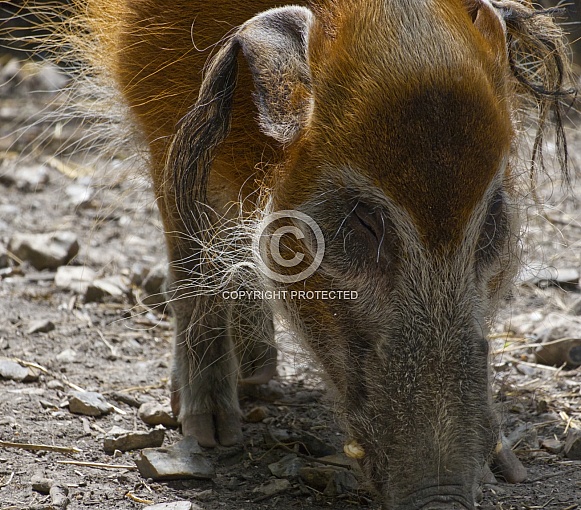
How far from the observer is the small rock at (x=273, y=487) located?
10.6 ft

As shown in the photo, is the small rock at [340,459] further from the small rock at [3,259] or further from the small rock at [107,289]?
the small rock at [3,259]

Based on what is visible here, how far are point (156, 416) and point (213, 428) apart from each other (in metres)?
0.26

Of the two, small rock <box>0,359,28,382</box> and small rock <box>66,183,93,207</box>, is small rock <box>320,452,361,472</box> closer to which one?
small rock <box>0,359,28,382</box>

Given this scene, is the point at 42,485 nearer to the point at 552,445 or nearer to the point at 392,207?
the point at 392,207

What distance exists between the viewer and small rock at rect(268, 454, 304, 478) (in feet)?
11.1

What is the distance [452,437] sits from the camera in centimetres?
260

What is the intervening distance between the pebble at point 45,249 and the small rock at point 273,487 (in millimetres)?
2484

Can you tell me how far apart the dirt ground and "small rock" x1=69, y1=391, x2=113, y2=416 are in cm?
3

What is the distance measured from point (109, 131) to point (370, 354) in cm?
228

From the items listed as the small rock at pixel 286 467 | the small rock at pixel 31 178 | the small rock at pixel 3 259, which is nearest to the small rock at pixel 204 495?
the small rock at pixel 286 467

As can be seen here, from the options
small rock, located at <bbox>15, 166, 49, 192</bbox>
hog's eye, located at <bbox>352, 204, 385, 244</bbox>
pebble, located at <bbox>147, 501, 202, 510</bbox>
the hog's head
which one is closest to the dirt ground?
pebble, located at <bbox>147, 501, 202, 510</bbox>

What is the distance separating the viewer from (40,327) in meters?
4.51

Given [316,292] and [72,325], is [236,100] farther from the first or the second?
[72,325]

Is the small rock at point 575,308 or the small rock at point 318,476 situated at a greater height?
the small rock at point 575,308
